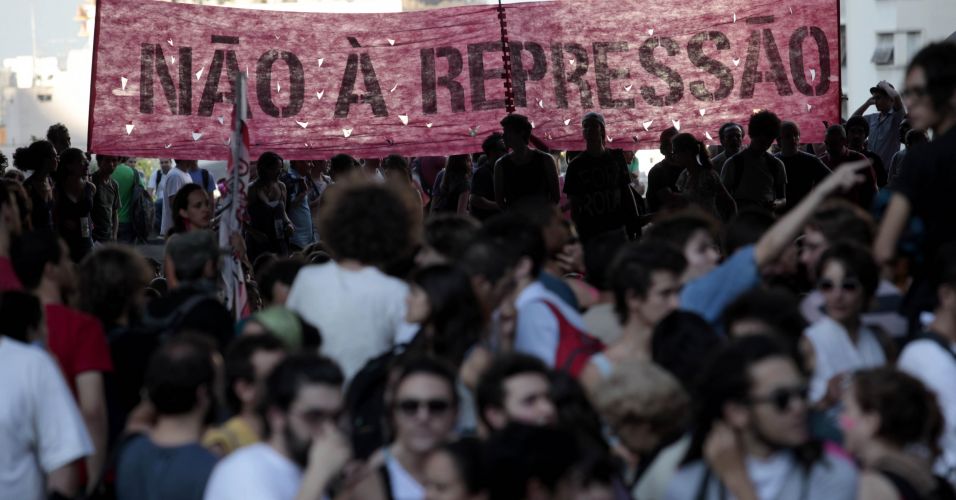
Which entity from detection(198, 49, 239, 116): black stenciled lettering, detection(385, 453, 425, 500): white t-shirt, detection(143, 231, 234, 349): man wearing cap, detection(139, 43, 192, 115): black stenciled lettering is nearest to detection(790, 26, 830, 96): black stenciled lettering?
detection(198, 49, 239, 116): black stenciled lettering

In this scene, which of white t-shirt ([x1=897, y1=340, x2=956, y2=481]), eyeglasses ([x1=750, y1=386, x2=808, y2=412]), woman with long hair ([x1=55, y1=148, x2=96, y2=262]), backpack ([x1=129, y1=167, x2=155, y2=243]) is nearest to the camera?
eyeglasses ([x1=750, y1=386, x2=808, y2=412])

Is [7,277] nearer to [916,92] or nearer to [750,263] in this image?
[750,263]

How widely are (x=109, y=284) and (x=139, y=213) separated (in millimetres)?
10248

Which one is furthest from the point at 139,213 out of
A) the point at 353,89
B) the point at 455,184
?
the point at 353,89

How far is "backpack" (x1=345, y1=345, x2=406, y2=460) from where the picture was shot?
18.4 ft

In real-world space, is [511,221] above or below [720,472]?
above

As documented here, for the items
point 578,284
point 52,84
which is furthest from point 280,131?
point 52,84

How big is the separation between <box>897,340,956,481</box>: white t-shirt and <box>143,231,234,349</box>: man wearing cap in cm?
266

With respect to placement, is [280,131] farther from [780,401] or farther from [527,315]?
[780,401]

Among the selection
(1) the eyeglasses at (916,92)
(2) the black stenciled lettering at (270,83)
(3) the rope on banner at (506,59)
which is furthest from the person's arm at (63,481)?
(3) the rope on banner at (506,59)

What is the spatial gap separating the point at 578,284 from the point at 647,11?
512cm

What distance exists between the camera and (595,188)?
440 inches

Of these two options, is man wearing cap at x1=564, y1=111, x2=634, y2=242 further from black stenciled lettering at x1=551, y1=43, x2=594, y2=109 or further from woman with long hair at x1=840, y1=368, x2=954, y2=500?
woman with long hair at x1=840, y1=368, x2=954, y2=500

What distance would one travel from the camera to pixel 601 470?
4.55 m
